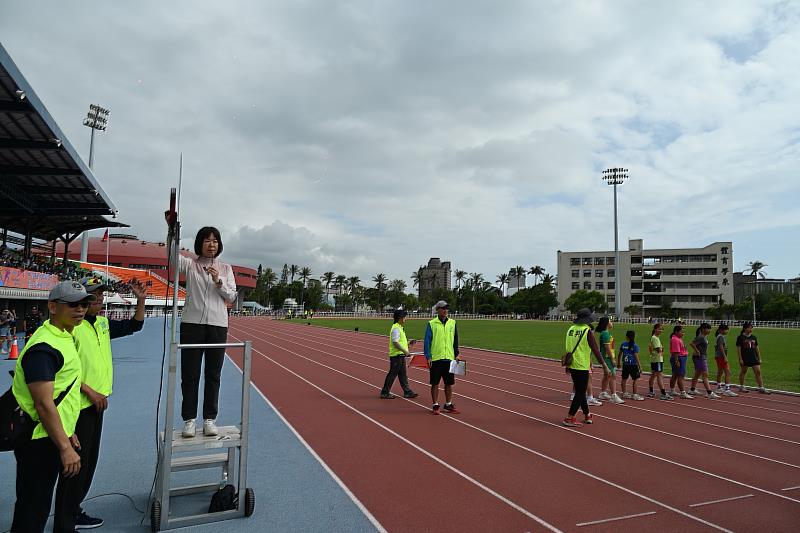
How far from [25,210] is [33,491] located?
2692cm

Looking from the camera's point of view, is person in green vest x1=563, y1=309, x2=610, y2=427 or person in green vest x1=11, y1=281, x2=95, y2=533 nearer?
person in green vest x1=11, y1=281, x2=95, y2=533

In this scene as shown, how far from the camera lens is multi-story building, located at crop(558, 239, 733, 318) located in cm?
8006

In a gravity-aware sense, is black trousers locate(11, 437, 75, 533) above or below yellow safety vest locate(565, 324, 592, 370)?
below

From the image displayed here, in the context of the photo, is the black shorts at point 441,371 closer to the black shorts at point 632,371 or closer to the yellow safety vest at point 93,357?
the black shorts at point 632,371

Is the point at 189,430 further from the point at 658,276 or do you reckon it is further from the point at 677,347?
the point at 658,276

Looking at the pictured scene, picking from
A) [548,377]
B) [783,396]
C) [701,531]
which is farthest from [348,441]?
[783,396]

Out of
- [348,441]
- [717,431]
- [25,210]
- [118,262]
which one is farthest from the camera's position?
[118,262]

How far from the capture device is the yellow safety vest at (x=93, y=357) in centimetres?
337

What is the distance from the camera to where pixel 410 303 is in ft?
367

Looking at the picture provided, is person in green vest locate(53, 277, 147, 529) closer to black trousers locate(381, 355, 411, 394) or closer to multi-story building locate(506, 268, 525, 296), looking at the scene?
black trousers locate(381, 355, 411, 394)

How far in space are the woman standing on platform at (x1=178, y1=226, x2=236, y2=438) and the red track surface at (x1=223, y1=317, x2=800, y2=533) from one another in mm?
1701

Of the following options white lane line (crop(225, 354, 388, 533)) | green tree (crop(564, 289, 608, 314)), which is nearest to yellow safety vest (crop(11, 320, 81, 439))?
white lane line (crop(225, 354, 388, 533))

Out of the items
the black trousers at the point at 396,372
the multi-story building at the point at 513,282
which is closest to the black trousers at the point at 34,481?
the black trousers at the point at 396,372

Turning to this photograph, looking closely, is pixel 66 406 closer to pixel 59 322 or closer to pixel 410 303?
pixel 59 322
